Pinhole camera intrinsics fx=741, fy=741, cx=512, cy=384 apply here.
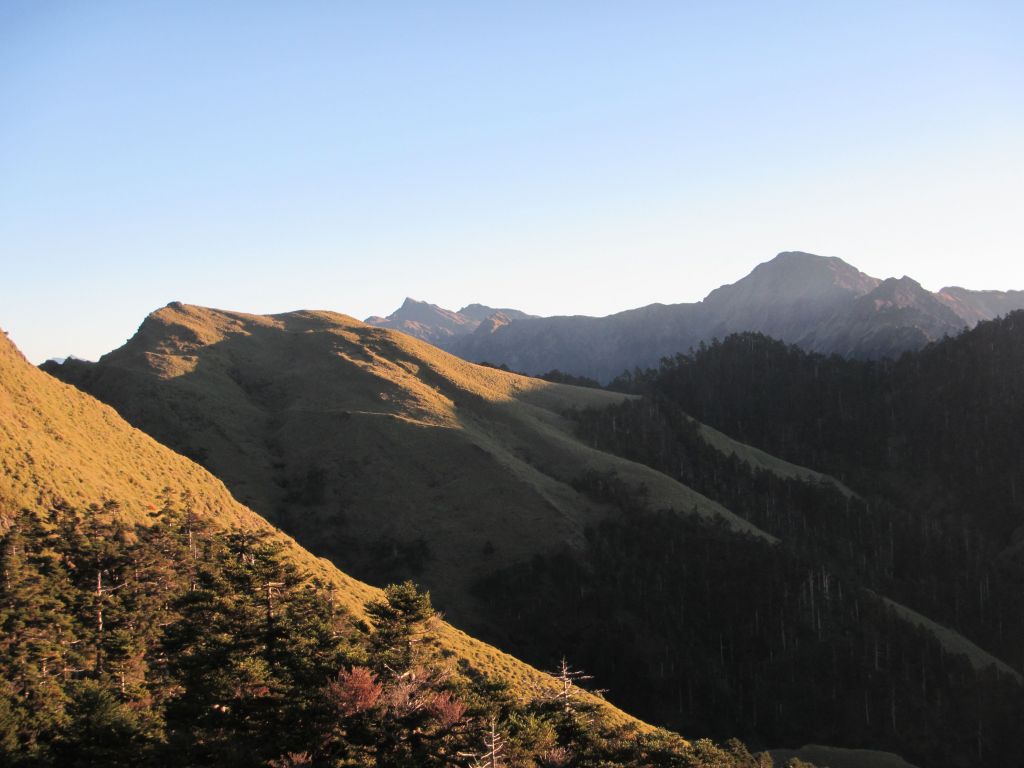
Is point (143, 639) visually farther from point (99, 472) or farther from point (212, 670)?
point (99, 472)

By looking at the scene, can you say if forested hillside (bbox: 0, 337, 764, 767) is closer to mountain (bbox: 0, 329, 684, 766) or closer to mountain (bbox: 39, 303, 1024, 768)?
mountain (bbox: 0, 329, 684, 766)

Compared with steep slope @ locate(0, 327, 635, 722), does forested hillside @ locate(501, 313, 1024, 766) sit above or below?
below

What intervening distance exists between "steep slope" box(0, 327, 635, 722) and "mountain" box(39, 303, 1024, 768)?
78.1 feet

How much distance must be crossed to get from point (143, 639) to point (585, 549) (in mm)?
72547

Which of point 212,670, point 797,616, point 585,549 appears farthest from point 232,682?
point 797,616

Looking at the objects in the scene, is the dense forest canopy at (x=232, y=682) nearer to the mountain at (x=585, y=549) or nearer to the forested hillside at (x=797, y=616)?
the mountain at (x=585, y=549)

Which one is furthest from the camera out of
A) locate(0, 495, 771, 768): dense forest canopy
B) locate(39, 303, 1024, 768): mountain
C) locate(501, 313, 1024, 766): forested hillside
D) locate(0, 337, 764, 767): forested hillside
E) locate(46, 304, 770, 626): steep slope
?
locate(46, 304, 770, 626): steep slope

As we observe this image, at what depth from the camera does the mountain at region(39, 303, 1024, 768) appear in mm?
92375

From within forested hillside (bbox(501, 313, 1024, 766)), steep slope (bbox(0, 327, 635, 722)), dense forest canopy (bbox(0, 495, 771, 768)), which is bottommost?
forested hillside (bbox(501, 313, 1024, 766))

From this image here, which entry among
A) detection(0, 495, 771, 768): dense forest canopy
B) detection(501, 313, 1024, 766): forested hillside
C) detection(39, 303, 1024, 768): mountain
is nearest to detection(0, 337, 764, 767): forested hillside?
detection(0, 495, 771, 768): dense forest canopy

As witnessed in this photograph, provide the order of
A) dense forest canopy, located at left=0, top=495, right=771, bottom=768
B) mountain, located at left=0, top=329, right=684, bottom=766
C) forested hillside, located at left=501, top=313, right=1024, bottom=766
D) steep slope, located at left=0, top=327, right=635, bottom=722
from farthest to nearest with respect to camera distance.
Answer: forested hillside, located at left=501, top=313, right=1024, bottom=766 < steep slope, located at left=0, top=327, right=635, bottom=722 < dense forest canopy, located at left=0, top=495, right=771, bottom=768 < mountain, located at left=0, top=329, right=684, bottom=766

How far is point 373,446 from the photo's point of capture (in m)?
116

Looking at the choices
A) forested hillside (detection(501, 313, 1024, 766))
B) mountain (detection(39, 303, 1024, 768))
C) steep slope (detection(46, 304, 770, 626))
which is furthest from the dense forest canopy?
steep slope (detection(46, 304, 770, 626))

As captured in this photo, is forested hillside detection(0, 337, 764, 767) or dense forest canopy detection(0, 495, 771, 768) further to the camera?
forested hillside detection(0, 337, 764, 767)
